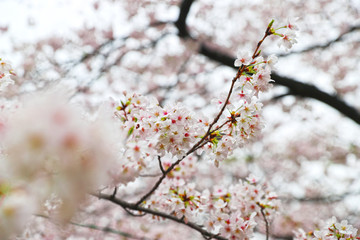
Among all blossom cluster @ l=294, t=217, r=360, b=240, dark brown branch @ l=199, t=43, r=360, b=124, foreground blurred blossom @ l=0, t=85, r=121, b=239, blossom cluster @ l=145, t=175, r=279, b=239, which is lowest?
foreground blurred blossom @ l=0, t=85, r=121, b=239

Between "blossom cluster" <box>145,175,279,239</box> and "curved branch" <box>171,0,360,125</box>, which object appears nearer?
"blossom cluster" <box>145,175,279,239</box>


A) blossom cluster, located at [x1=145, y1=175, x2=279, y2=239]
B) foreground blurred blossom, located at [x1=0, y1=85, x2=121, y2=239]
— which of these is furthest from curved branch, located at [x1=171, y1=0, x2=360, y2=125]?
foreground blurred blossom, located at [x1=0, y1=85, x2=121, y2=239]

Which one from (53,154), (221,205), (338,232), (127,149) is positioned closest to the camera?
(53,154)

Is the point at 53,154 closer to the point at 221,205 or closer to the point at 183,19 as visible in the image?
the point at 221,205

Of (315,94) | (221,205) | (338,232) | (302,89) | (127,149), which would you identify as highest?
(302,89)

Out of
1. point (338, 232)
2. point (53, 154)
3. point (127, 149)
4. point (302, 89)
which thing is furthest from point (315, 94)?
point (53, 154)

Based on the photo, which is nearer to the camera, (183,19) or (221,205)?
(221,205)

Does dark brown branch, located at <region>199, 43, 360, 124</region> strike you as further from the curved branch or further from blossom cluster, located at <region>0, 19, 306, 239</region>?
blossom cluster, located at <region>0, 19, 306, 239</region>

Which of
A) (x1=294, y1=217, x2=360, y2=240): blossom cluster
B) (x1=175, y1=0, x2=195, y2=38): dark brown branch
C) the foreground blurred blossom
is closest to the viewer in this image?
the foreground blurred blossom

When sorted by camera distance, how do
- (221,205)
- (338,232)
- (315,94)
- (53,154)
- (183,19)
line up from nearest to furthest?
1. (53,154)
2. (338,232)
3. (221,205)
4. (315,94)
5. (183,19)

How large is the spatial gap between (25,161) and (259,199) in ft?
7.33

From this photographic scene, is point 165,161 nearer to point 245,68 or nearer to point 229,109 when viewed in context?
point 229,109

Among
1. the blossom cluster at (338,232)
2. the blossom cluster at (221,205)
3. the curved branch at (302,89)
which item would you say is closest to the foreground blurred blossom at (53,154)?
the blossom cluster at (221,205)

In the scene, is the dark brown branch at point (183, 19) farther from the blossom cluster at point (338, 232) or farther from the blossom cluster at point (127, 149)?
the blossom cluster at point (338, 232)
